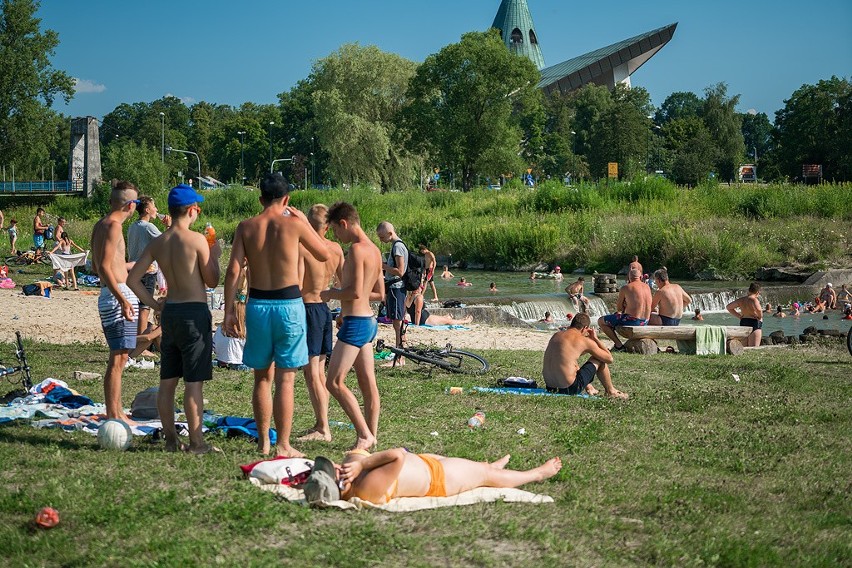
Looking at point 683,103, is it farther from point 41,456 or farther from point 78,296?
point 41,456

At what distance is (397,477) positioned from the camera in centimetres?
580

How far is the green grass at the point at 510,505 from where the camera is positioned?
16.3 ft

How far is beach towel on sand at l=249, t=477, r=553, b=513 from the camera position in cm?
567

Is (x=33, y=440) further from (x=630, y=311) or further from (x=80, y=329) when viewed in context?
(x=630, y=311)

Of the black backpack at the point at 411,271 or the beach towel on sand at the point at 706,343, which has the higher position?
the black backpack at the point at 411,271

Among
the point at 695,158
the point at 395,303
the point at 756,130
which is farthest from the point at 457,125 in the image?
the point at 756,130

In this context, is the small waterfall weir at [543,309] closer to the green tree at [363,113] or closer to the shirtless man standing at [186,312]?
the shirtless man standing at [186,312]

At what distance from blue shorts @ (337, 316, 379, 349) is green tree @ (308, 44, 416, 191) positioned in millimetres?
62453

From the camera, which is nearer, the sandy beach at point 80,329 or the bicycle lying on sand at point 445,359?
the bicycle lying on sand at point 445,359

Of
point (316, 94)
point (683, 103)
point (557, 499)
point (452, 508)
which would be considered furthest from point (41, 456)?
point (683, 103)

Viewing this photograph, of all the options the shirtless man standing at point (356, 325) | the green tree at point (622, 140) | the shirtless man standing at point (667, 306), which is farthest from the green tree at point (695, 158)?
the shirtless man standing at point (356, 325)

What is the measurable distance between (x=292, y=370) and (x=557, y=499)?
1915mm

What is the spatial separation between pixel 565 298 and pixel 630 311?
10.1 meters

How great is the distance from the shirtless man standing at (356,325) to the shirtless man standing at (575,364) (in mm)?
3594
